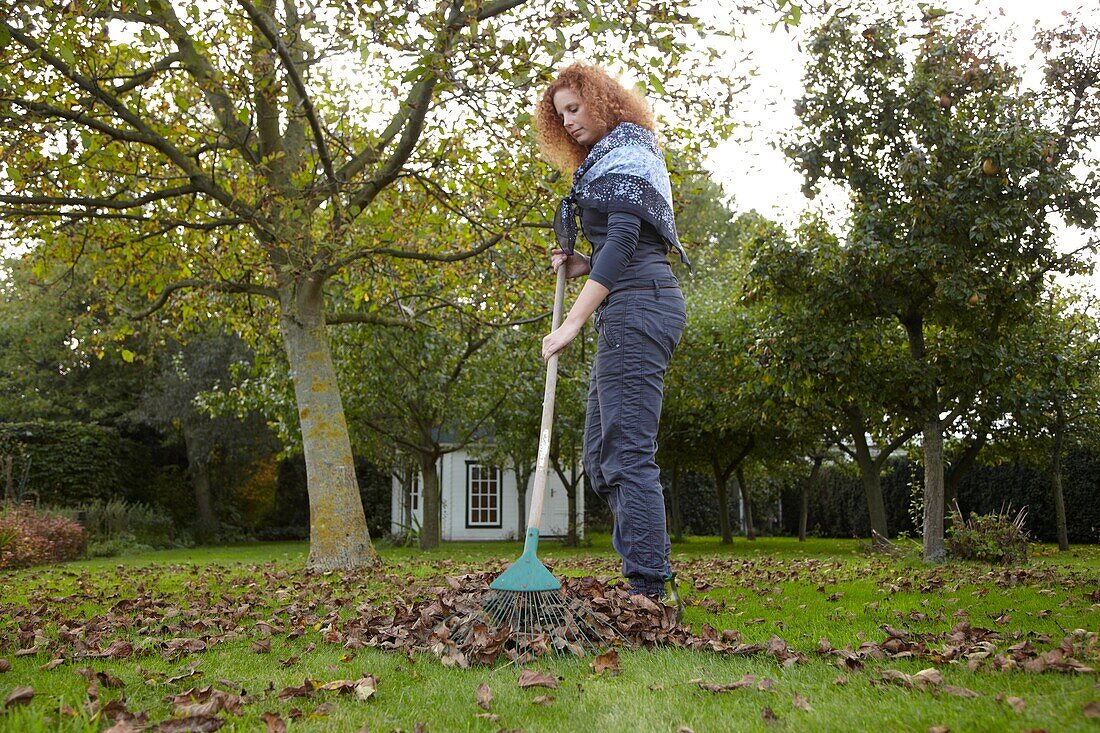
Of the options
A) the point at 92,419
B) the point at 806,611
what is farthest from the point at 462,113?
the point at 92,419

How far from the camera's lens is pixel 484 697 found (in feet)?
8.50

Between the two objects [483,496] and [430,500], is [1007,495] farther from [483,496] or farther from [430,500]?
[483,496]

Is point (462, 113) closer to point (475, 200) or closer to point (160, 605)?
point (475, 200)

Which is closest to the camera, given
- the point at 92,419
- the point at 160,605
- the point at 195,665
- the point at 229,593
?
the point at 195,665

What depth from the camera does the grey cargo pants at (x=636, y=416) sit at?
3.73 meters

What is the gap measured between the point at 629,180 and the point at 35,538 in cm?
1278

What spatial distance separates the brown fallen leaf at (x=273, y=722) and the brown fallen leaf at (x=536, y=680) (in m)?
0.74

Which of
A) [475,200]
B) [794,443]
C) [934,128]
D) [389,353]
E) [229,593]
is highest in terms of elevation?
[934,128]

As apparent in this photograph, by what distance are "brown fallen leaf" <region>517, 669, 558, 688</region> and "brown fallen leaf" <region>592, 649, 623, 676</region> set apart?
0.18m

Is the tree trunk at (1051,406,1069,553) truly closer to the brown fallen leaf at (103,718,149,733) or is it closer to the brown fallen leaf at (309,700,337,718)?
the brown fallen leaf at (309,700,337,718)

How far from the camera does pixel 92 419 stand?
24.5 metres

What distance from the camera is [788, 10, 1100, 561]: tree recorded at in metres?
8.83

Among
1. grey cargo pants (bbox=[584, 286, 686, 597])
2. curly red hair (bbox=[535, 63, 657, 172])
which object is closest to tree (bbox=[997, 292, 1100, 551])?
curly red hair (bbox=[535, 63, 657, 172])

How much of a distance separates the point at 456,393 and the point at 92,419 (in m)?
13.7
